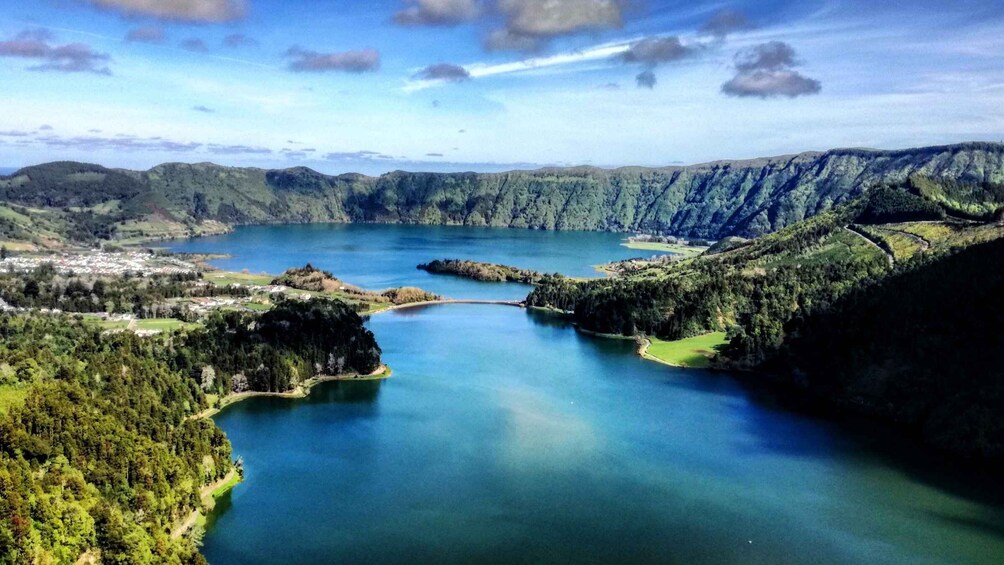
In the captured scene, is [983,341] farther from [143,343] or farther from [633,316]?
[143,343]


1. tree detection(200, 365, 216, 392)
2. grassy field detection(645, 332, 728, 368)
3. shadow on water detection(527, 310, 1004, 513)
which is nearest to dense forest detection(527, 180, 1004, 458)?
grassy field detection(645, 332, 728, 368)

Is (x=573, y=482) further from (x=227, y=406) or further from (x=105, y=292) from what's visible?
(x=105, y=292)

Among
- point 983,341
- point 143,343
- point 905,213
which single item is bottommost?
point 143,343

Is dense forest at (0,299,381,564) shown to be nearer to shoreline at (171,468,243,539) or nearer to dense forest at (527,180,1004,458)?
shoreline at (171,468,243,539)

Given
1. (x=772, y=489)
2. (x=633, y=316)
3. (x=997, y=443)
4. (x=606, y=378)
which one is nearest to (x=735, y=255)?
(x=633, y=316)

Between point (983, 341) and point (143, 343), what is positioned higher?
point (983, 341)
